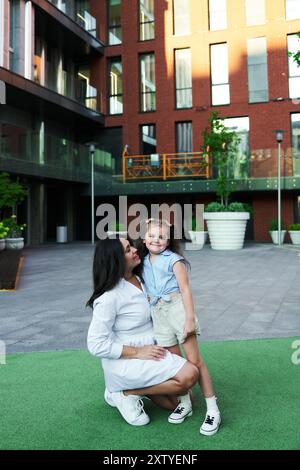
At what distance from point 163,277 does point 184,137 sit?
2103cm

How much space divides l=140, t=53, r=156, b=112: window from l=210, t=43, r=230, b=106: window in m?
3.17

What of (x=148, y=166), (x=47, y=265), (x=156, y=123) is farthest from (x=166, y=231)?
(x=156, y=123)

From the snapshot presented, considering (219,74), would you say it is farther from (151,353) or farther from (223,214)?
(151,353)

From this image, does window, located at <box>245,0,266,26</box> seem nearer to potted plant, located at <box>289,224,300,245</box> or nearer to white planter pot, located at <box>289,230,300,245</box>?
potted plant, located at <box>289,224,300,245</box>

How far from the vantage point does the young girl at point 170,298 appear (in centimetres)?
277

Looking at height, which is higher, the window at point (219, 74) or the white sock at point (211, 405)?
the window at point (219, 74)

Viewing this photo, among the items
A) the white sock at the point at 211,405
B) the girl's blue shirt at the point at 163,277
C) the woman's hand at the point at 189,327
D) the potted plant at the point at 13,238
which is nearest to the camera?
the white sock at the point at 211,405

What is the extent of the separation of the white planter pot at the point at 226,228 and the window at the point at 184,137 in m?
7.94

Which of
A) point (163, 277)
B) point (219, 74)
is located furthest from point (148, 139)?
point (163, 277)

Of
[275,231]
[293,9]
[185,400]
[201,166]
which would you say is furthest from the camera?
[293,9]

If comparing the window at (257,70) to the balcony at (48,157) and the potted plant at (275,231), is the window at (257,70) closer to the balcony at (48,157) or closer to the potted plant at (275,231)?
the potted plant at (275,231)

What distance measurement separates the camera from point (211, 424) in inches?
100

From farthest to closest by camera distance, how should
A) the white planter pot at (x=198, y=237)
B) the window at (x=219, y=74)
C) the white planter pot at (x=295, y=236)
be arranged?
the window at (x=219, y=74)
the white planter pot at (x=295, y=236)
the white planter pot at (x=198, y=237)

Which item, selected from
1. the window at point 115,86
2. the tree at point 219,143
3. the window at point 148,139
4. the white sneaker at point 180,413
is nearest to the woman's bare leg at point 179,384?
the white sneaker at point 180,413
